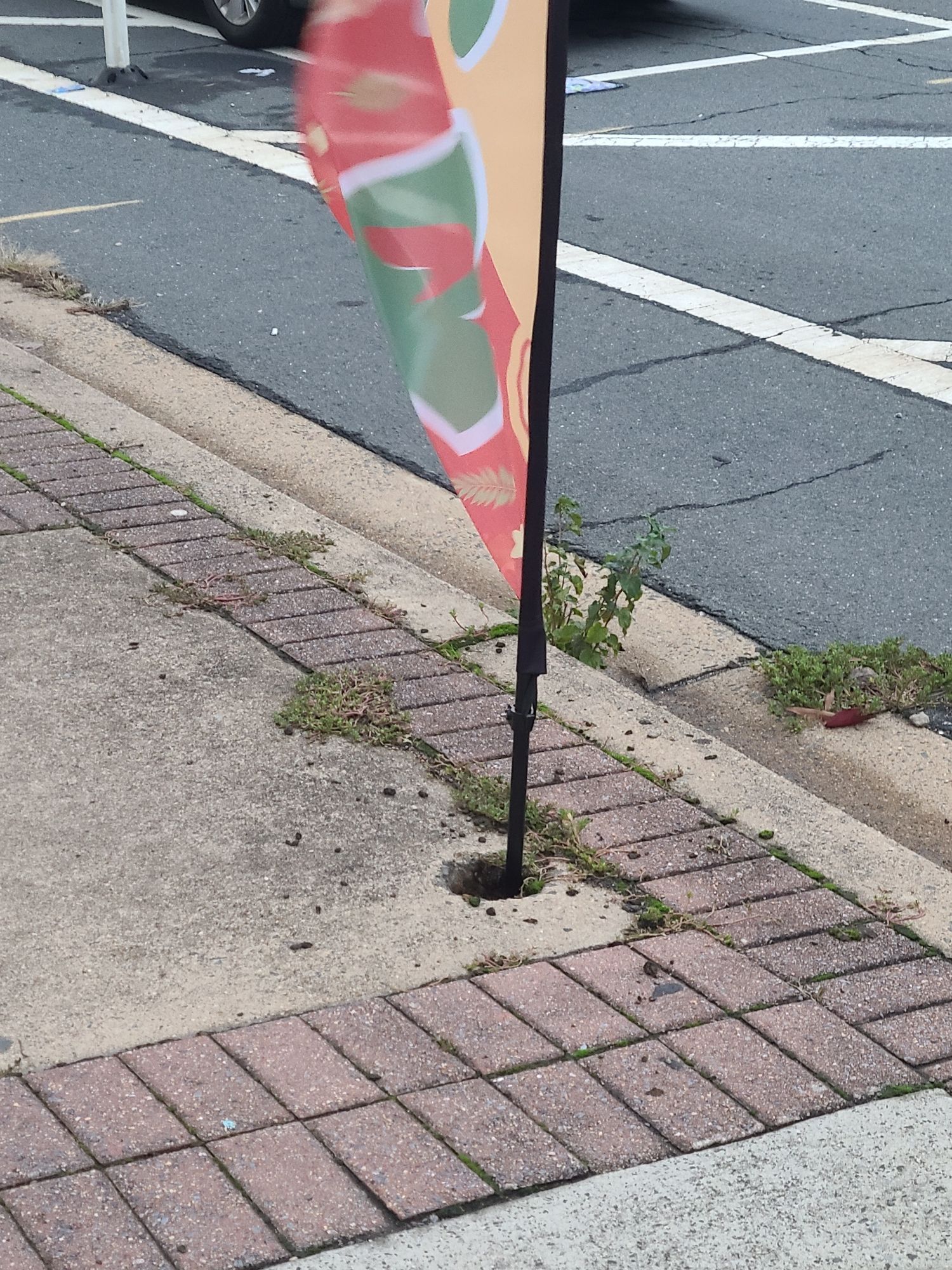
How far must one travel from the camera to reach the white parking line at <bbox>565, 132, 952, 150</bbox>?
1002 cm

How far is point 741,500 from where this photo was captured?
5562 millimetres

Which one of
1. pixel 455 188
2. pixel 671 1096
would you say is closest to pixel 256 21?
pixel 455 188

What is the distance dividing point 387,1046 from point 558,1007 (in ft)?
1.02

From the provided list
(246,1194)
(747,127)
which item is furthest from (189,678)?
(747,127)

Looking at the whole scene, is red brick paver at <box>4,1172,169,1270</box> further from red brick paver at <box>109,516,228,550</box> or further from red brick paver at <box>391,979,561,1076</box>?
red brick paver at <box>109,516,228,550</box>

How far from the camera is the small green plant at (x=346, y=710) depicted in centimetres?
373

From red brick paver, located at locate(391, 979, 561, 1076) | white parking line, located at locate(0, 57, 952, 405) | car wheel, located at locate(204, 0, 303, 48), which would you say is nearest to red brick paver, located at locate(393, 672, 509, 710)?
red brick paver, located at locate(391, 979, 561, 1076)

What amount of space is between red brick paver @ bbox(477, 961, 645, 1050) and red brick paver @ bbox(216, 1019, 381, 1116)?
0.33 m

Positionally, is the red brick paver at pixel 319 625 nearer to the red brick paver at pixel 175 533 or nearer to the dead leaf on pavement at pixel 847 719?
the red brick paver at pixel 175 533

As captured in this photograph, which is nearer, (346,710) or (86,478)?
(346,710)

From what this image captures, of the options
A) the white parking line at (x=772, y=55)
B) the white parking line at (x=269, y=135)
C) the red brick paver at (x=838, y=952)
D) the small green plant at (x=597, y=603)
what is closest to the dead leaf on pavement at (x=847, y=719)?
the small green plant at (x=597, y=603)

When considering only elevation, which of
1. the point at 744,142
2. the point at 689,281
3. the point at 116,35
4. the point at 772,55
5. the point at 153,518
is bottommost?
the point at 153,518

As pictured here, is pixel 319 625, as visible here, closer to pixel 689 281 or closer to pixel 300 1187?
pixel 300 1187

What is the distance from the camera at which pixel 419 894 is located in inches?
125
